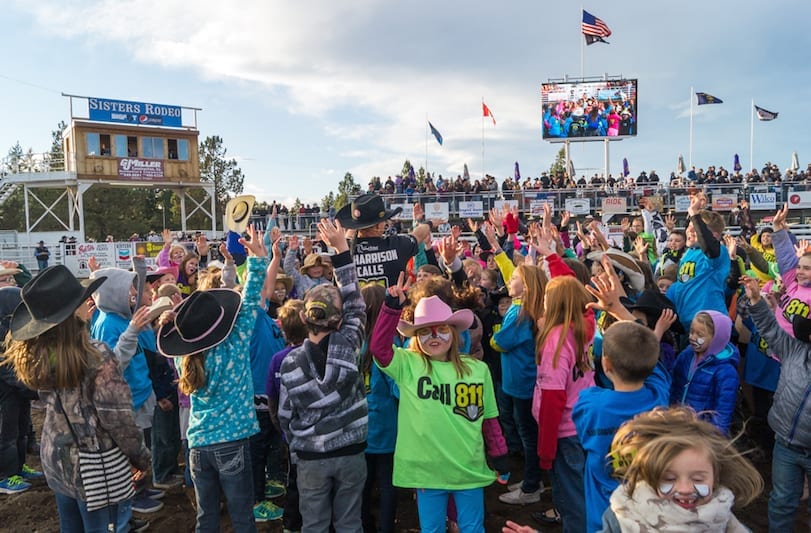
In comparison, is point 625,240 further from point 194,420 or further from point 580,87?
point 580,87

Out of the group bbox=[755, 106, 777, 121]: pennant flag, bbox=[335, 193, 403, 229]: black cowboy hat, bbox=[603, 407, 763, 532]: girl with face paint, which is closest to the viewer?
bbox=[603, 407, 763, 532]: girl with face paint

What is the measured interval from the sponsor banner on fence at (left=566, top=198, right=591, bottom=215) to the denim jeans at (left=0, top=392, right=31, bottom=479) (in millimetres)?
20051

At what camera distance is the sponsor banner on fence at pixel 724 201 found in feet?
68.4

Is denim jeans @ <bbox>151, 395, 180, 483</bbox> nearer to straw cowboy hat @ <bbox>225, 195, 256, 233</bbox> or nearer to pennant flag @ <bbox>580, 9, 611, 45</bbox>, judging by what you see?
straw cowboy hat @ <bbox>225, 195, 256, 233</bbox>

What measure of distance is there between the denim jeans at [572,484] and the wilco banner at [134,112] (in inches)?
1417

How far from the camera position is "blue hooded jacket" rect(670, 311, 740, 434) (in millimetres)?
3697

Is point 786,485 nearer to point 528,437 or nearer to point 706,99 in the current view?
point 528,437

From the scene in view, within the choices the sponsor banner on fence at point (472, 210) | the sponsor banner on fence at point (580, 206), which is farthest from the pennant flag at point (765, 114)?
the sponsor banner on fence at point (472, 210)

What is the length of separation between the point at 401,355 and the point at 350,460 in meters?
0.67

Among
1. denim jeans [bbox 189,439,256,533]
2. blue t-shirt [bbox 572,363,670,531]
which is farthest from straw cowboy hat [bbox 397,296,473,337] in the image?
denim jeans [bbox 189,439,256,533]

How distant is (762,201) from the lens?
67.6ft

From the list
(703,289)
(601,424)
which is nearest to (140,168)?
(703,289)

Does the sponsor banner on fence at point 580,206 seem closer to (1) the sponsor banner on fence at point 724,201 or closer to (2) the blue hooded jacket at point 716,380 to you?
(1) the sponsor banner on fence at point 724,201

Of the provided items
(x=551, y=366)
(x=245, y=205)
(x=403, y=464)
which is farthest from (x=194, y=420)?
(x=245, y=205)
